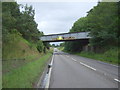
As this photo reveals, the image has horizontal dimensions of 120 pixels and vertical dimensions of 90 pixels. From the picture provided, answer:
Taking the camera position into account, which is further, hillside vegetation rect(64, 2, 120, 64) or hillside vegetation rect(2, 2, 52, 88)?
hillside vegetation rect(64, 2, 120, 64)

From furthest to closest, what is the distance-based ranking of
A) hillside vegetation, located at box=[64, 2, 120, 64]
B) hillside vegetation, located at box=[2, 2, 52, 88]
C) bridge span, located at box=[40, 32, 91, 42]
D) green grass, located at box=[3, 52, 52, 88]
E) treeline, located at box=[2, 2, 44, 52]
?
1. bridge span, located at box=[40, 32, 91, 42]
2. hillside vegetation, located at box=[64, 2, 120, 64]
3. treeline, located at box=[2, 2, 44, 52]
4. hillside vegetation, located at box=[2, 2, 52, 88]
5. green grass, located at box=[3, 52, 52, 88]

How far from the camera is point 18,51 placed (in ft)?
85.4

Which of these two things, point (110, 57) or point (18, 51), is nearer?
point (18, 51)

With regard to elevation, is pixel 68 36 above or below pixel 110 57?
above

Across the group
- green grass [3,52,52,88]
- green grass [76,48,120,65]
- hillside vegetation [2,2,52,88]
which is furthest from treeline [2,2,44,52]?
green grass [76,48,120,65]

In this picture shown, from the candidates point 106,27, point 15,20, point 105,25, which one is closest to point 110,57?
point 106,27

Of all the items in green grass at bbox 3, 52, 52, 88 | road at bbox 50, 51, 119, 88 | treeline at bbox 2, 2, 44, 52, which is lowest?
road at bbox 50, 51, 119, 88

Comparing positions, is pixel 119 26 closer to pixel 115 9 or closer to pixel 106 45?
pixel 115 9

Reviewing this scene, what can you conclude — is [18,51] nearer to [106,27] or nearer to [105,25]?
[106,27]

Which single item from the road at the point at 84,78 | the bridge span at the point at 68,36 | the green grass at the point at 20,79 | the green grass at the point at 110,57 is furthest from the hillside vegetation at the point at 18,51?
the bridge span at the point at 68,36

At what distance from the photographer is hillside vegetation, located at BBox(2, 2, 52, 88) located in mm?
9781

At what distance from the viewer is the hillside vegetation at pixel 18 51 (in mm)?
9781

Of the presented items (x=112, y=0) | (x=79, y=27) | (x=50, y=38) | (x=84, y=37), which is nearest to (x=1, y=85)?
(x=112, y=0)

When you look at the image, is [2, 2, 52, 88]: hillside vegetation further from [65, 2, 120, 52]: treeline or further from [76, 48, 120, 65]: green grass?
[65, 2, 120, 52]: treeline
